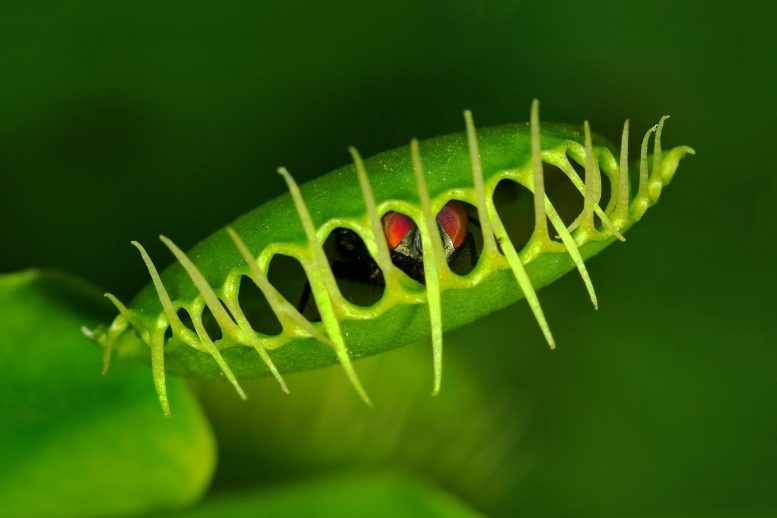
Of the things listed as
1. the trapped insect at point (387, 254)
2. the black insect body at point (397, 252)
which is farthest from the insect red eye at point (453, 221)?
the trapped insect at point (387, 254)

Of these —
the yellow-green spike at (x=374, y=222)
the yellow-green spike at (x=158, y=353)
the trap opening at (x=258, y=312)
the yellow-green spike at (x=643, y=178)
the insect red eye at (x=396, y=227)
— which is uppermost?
the insect red eye at (x=396, y=227)

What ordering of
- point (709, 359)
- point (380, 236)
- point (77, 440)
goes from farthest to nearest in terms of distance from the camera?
point (709, 359) → point (77, 440) → point (380, 236)

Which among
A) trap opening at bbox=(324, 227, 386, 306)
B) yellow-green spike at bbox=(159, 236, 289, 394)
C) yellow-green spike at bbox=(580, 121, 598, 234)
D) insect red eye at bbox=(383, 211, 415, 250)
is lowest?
yellow-green spike at bbox=(159, 236, 289, 394)

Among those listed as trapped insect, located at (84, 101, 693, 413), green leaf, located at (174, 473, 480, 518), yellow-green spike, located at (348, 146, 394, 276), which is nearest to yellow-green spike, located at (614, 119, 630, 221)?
trapped insect, located at (84, 101, 693, 413)

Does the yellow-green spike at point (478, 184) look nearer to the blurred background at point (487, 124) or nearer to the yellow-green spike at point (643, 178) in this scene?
the yellow-green spike at point (643, 178)

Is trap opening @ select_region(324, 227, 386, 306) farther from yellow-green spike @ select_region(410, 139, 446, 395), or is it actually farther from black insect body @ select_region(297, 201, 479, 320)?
yellow-green spike @ select_region(410, 139, 446, 395)

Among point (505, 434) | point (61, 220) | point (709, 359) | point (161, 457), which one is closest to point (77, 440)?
point (161, 457)

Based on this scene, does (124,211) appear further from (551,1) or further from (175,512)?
(551,1)
